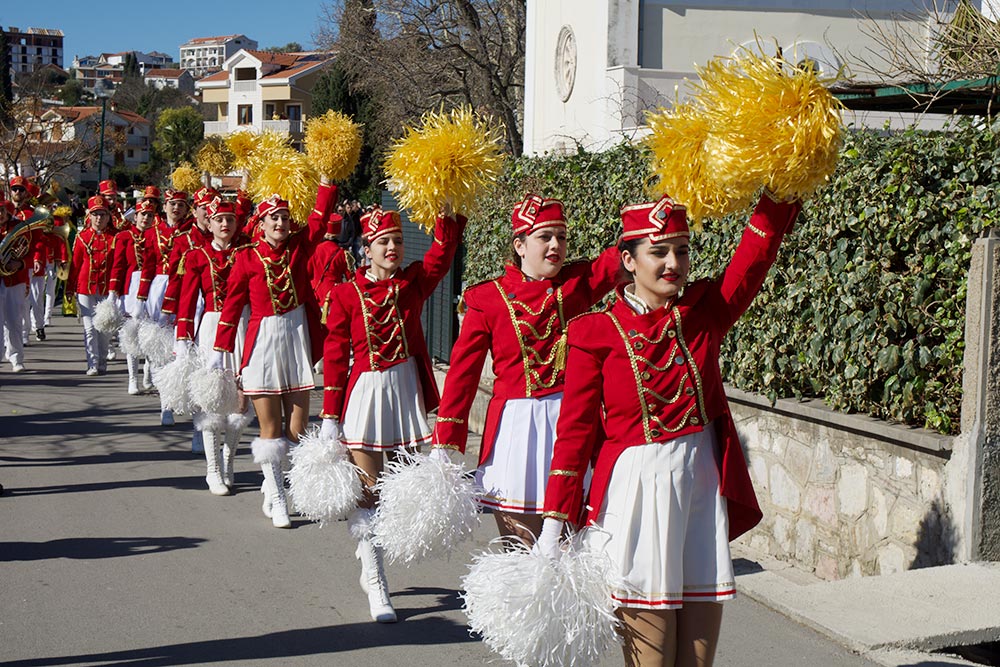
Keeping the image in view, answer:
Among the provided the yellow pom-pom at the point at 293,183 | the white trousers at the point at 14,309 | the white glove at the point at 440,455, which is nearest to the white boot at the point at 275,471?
the yellow pom-pom at the point at 293,183

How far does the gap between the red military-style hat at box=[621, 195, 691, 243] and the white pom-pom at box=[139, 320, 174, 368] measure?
895 centimetres

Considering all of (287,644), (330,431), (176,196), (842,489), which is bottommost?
(287,644)

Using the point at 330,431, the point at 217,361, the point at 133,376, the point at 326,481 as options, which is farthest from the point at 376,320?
the point at 133,376

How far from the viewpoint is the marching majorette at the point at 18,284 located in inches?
507

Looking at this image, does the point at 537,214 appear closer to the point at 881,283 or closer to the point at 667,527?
the point at 667,527

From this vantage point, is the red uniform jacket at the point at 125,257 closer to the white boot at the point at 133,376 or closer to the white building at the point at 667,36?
the white boot at the point at 133,376

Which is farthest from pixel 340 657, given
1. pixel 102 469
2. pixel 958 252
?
pixel 102 469

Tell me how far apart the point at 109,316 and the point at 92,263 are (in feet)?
3.59

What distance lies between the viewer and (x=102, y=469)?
33.8 ft

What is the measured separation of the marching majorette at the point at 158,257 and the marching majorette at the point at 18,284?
3.91ft

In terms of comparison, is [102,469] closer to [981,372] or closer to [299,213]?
[299,213]

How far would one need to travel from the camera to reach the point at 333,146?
854 centimetres

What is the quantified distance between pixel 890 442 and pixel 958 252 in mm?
1088

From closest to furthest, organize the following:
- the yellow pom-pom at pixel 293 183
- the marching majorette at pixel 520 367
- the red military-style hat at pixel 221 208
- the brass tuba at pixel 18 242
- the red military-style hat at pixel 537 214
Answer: the marching majorette at pixel 520 367 → the red military-style hat at pixel 537 214 → the yellow pom-pom at pixel 293 183 → the red military-style hat at pixel 221 208 → the brass tuba at pixel 18 242
